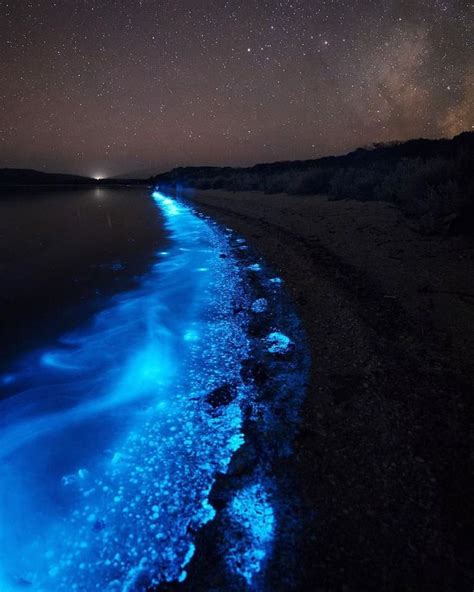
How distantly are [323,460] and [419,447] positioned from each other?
0.57 m

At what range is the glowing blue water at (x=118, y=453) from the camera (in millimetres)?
1480

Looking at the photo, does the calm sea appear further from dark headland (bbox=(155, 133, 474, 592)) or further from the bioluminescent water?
dark headland (bbox=(155, 133, 474, 592))

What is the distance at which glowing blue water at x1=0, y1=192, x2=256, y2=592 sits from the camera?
58.3 inches

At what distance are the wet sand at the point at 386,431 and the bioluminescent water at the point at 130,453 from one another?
0.27 meters

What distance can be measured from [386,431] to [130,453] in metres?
1.60

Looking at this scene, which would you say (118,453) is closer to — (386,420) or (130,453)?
(130,453)

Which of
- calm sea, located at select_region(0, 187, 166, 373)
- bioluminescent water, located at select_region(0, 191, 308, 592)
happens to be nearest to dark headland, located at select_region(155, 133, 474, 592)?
bioluminescent water, located at select_region(0, 191, 308, 592)

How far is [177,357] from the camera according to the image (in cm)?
312

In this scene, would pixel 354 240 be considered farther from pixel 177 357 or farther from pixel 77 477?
pixel 77 477

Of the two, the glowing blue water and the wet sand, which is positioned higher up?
the wet sand

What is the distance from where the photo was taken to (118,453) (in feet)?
6.75

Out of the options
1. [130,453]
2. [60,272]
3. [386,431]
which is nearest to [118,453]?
[130,453]

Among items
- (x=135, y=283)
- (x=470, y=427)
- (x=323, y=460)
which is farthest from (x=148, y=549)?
(x=135, y=283)

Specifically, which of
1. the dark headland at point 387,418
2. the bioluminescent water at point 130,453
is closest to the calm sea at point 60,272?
the bioluminescent water at point 130,453
